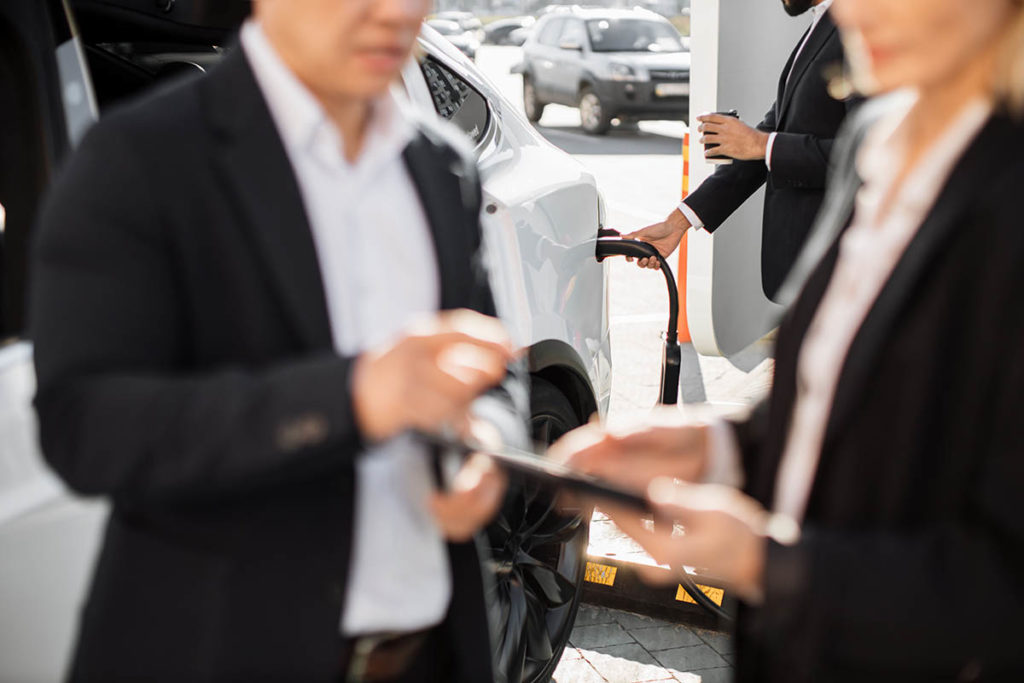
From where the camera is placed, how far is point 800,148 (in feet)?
11.3

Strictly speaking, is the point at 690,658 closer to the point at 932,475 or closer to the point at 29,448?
the point at 29,448

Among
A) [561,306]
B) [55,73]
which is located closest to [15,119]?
[55,73]

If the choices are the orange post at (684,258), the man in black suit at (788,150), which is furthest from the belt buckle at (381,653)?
the orange post at (684,258)

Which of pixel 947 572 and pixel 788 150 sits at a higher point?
pixel 947 572

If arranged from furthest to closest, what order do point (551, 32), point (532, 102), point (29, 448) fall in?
point (532, 102) < point (551, 32) < point (29, 448)

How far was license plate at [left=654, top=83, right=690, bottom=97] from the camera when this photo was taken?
15.8m

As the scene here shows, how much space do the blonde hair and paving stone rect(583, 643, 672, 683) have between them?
2.37 meters

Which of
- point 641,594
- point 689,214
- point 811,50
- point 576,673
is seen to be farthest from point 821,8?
point 576,673

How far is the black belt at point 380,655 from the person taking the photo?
4.41ft

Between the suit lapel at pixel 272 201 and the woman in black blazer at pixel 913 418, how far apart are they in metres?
0.39

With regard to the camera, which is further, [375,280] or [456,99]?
[456,99]

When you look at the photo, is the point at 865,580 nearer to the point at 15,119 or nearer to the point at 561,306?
the point at 15,119

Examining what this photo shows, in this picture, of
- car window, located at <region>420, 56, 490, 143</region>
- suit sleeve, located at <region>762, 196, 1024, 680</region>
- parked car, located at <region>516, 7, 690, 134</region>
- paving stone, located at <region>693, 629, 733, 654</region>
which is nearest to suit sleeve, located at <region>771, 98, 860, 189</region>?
car window, located at <region>420, 56, 490, 143</region>

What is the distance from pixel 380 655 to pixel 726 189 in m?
2.77
